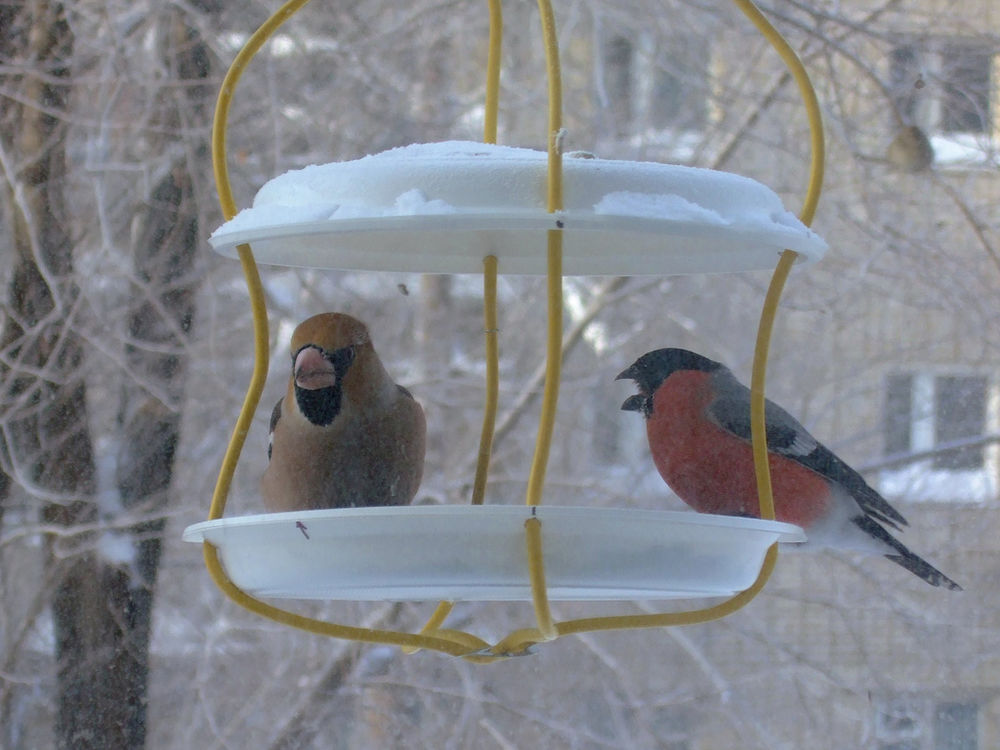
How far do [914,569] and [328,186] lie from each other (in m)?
1.29

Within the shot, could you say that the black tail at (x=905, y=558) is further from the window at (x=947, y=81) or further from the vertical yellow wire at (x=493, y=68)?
→ the window at (x=947, y=81)

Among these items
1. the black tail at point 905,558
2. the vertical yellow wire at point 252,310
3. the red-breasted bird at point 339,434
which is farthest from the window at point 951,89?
the vertical yellow wire at point 252,310

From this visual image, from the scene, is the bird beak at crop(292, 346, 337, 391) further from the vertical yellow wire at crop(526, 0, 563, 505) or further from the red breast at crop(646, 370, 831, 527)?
the red breast at crop(646, 370, 831, 527)

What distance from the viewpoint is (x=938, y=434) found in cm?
447

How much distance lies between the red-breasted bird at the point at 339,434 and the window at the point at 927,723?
299 centimetres

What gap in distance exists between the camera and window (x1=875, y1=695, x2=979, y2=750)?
4.18 meters

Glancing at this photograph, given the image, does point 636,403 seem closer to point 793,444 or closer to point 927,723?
point 793,444

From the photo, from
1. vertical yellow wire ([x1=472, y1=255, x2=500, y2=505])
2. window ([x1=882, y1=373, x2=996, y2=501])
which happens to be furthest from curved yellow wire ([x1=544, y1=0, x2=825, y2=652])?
window ([x1=882, y1=373, x2=996, y2=501])

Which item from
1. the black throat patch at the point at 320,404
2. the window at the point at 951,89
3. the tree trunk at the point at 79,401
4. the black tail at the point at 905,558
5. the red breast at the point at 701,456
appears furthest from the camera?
the window at the point at 951,89

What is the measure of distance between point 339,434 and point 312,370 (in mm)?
129

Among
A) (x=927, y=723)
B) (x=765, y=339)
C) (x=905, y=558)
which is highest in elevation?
(x=765, y=339)

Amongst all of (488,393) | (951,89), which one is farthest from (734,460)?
(951,89)

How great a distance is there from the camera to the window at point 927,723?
4.18m

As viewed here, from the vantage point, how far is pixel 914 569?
211cm
